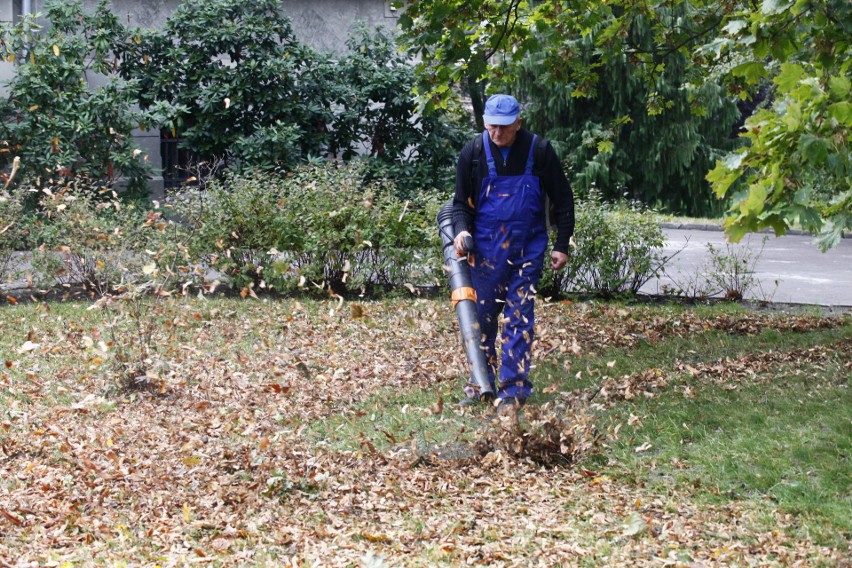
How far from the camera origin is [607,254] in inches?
422

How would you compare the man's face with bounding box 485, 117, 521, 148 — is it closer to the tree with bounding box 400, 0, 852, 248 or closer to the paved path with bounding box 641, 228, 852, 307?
the tree with bounding box 400, 0, 852, 248

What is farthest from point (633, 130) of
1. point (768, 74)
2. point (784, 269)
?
point (768, 74)

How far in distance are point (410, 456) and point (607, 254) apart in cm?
591

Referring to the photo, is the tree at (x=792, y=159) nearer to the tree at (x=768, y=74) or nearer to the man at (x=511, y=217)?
the tree at (x=768, y=74)

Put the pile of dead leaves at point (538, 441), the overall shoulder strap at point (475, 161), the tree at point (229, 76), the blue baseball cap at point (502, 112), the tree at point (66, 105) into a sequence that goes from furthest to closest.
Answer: the tree at point (229, 76)
the tree at point (66, 105)
the overall shoulder strap at point (475, 161)
the blue baseball cap at point (502, 112)
the pile of dead leaves at point (538, 441)

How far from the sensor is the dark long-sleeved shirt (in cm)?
604

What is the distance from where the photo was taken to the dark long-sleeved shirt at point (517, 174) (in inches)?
238

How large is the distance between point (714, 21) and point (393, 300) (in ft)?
13.5

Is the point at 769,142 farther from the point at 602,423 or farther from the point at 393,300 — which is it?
the point at 393,300

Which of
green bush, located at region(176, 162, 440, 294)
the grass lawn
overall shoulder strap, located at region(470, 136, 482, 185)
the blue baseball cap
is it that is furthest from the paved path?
the blue baseball cap

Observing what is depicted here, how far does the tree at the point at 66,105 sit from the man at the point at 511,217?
888 centimetres

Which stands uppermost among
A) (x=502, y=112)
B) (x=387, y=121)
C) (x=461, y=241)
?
(x=387, y=121)

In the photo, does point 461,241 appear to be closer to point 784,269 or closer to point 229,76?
point 784,269

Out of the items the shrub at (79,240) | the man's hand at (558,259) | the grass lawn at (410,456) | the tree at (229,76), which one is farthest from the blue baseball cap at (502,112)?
the tree at (229,76)
